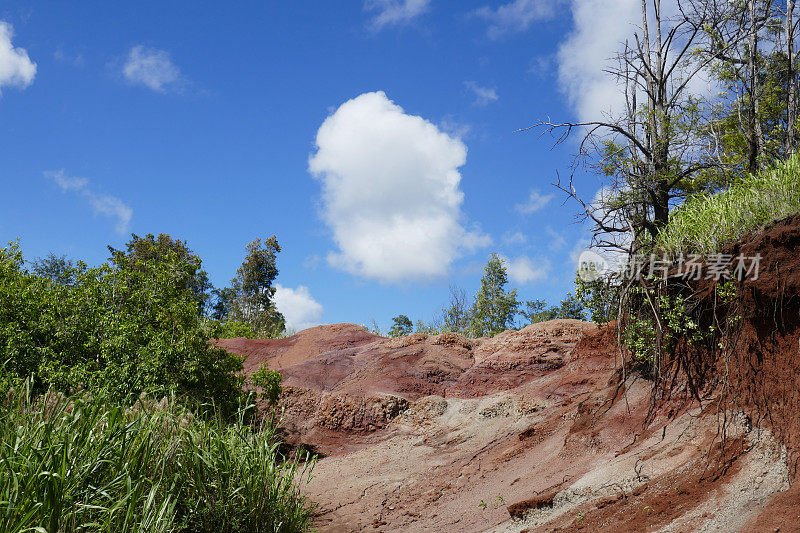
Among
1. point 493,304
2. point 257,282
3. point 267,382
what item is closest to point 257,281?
point 257,282

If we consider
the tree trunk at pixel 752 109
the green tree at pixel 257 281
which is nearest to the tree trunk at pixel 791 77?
the tree trunk at pixel 752 109

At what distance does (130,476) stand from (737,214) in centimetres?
727

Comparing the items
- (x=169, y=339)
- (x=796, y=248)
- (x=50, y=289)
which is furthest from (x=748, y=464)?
(x=50, y=289)

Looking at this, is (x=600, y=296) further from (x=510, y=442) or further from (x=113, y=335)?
(x=113, y=335)

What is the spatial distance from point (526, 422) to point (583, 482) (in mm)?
3987

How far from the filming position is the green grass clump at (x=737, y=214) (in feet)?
22.9

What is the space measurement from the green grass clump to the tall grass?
18.9ft

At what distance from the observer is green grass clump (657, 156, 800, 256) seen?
6973 millimetres

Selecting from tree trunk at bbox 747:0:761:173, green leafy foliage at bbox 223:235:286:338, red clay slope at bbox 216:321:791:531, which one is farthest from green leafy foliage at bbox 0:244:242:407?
green leafy foliage at bbox 223:235:286:338

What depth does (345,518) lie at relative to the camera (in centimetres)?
890

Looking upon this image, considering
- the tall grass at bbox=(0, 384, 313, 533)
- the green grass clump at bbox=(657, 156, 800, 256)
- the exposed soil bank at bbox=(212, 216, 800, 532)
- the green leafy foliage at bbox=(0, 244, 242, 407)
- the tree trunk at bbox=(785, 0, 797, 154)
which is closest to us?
the tall grass at bbox=(0, 384, 313, 533)

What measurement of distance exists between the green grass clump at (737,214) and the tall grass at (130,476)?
575 centimetres

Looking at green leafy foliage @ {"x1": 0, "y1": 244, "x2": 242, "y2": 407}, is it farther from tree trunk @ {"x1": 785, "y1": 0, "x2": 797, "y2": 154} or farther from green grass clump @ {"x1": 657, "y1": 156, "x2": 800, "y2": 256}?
tree trunk @ {"x1": 785, "y1": 0, "x2": 797, "y2": 154}

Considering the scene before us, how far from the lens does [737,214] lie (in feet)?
23.7
